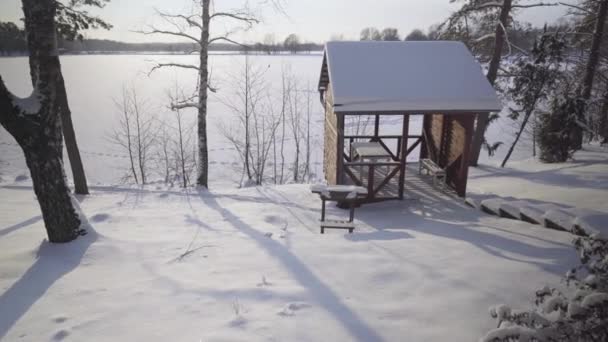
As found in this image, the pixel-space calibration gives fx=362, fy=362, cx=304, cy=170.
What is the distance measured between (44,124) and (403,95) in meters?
7.01

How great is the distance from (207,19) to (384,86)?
5599 mm

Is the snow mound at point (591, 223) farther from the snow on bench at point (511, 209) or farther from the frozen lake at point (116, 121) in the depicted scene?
the frozen lake at point (116, 121)

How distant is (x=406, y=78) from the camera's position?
896 cm

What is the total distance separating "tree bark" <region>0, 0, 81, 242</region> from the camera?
16.2ft

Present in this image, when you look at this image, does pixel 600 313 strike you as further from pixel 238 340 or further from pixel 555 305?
pixel 238 340

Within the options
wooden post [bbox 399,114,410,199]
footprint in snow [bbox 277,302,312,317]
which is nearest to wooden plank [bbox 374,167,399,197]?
wooden post [bbox 399,114,410,199]

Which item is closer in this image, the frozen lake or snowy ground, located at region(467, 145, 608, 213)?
snowy ground, located at region(467, 145, 608, 213)

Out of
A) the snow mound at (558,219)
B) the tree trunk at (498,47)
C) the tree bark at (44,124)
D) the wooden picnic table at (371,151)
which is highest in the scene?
the tree trunk at (498,47)

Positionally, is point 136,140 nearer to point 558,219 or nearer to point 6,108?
point 6,108

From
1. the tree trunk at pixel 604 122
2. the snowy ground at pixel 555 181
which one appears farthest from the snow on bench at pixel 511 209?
the tree trunk at pixel 604 122

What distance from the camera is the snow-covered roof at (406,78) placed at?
8414mm

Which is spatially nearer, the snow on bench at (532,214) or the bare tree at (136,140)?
the snow on bench at (532,214)

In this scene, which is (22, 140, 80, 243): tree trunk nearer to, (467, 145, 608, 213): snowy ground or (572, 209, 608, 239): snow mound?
(572, 209, 608, 239): snow mound

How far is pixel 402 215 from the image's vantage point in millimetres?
8531
